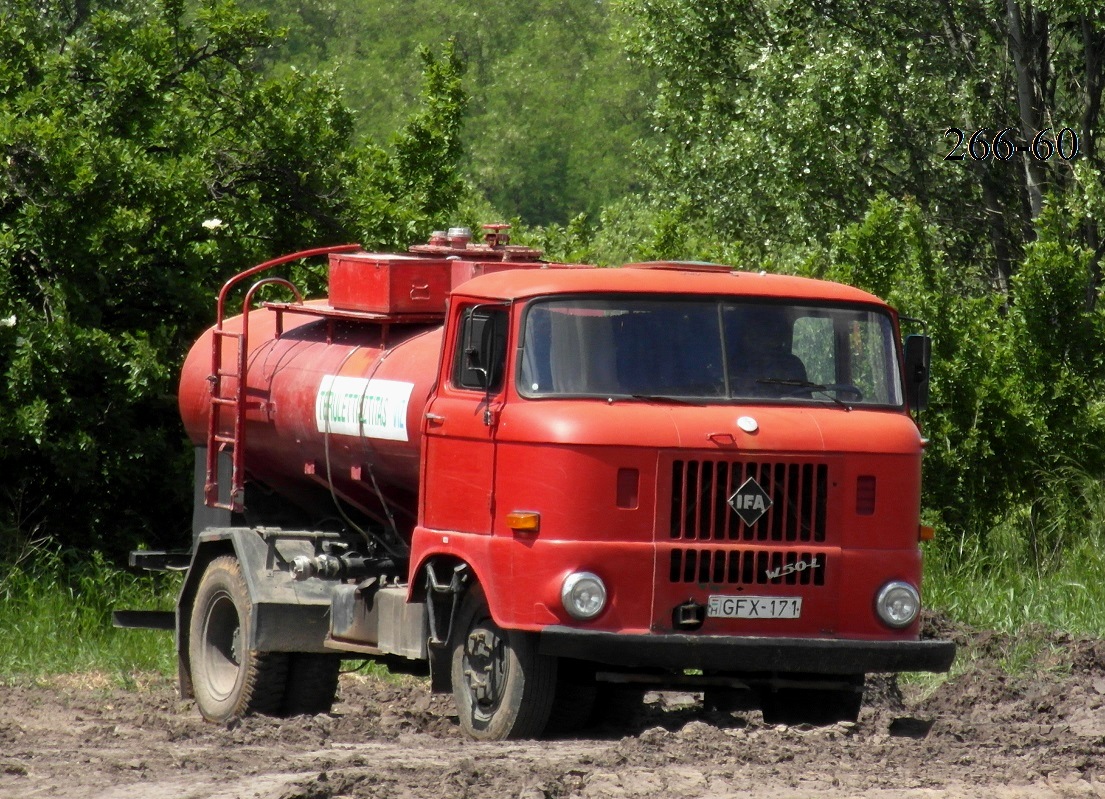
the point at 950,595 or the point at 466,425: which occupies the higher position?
the point at 466,425

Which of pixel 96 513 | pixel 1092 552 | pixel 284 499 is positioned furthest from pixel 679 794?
pixel 96 513

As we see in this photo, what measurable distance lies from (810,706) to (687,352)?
6.91 ft

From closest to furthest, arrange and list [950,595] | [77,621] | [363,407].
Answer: [363,407], [950,595], [77,621]

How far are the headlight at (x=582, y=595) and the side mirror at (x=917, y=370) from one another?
2092 millimetres

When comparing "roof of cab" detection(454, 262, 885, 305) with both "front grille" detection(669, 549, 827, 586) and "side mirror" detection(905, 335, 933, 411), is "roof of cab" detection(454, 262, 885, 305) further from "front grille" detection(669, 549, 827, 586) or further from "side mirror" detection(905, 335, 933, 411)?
"front grille" detection(669, 549, 827, 586)

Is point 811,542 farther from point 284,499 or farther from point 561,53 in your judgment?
point 561,53

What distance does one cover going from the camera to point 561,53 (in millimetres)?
71750

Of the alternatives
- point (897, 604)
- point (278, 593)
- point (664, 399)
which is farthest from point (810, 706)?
point (278, 593)

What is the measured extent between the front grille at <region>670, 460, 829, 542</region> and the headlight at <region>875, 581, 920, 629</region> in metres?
0.46

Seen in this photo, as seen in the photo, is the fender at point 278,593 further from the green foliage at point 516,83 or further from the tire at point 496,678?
the green foliage at point 516,83

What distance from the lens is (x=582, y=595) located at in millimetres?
8109

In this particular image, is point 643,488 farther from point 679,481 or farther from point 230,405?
point 230,405

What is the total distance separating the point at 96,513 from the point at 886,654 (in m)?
8.92

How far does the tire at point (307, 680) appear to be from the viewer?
10508 mm
